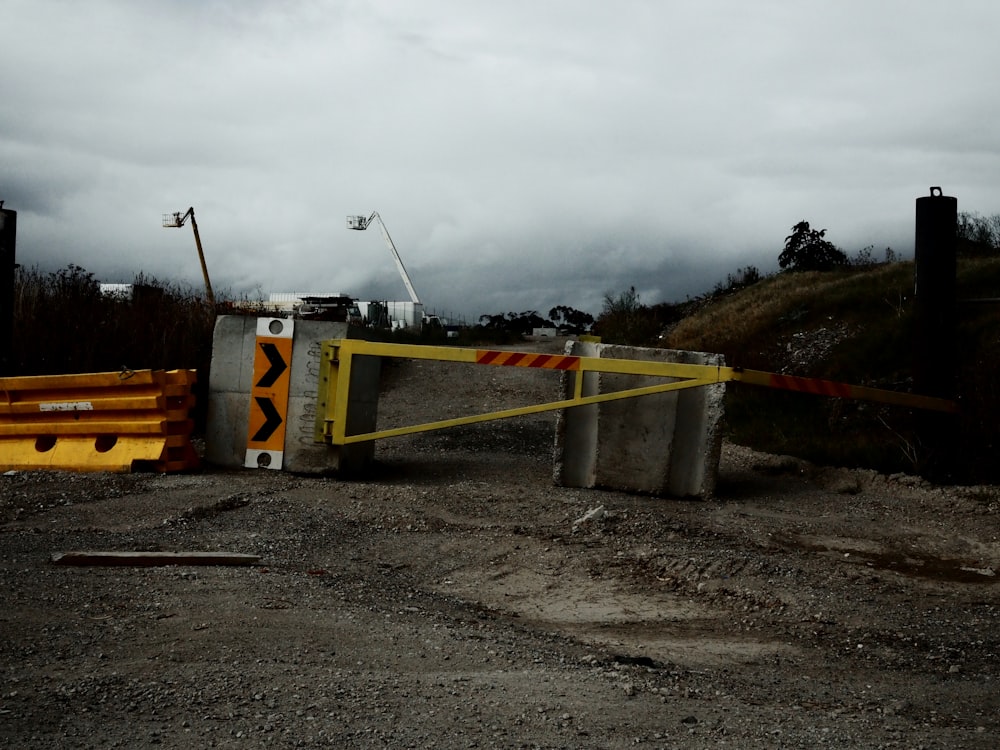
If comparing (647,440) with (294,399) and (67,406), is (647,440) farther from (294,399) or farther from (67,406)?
(67,406)

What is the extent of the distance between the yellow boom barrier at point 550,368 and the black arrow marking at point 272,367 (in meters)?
0.47

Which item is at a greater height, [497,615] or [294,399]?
[294,399]

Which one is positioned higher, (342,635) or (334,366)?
(334,366)

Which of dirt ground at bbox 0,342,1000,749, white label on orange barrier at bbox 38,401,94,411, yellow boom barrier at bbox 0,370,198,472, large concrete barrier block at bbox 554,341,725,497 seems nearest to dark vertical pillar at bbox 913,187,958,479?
dirt ground at bbox 0,342,1000,749

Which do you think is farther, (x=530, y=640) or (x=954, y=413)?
(x=954, y=413)

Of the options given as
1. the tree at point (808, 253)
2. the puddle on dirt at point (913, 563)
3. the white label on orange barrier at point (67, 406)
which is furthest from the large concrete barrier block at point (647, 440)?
the tree at point (808, 253)

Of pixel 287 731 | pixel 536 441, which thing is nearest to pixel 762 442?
pixel 536 441

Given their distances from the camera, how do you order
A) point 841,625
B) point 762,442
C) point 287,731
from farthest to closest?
point 762,442
point 841,625
point 287,731

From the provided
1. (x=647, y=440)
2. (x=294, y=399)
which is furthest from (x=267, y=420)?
(x=647, y=440)

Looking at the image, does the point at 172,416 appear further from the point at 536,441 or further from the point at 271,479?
the point at 536,441

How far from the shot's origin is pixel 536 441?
1322 cm

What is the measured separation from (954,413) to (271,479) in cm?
692

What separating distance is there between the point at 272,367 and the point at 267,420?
21.6 inches

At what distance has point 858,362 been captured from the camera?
14.4 meters
